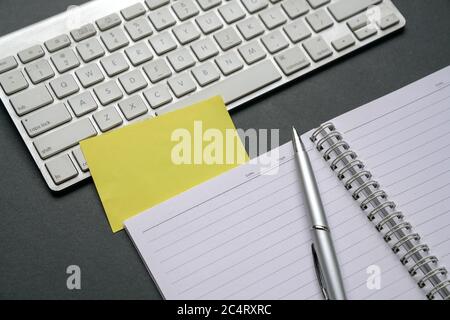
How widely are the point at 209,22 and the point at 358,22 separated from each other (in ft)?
0.59

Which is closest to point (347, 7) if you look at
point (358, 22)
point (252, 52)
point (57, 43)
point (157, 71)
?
point (358, 22)

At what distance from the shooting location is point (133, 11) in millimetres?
765

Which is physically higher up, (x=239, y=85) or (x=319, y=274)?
(x=239, y=85)

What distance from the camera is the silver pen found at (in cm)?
61

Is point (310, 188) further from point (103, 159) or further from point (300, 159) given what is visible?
point (103, 159)

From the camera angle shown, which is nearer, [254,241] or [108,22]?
[254,241]

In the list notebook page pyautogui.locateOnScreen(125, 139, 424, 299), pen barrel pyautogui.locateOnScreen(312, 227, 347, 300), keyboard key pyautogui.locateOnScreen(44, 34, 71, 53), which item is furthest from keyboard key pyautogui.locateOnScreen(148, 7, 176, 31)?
pen barrel pyautogui.locateOnScreen(312, 227, 347, 300)

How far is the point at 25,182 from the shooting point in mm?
691

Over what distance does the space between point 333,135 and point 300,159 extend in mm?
49

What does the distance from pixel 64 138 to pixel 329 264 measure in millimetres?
312

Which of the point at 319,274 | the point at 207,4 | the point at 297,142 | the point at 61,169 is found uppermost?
the point at 207,4

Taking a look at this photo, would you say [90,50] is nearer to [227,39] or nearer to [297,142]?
[227,39]

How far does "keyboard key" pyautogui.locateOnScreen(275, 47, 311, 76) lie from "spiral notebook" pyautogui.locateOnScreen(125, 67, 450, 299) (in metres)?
0.08

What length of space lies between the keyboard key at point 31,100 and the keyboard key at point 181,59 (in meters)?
0.14
